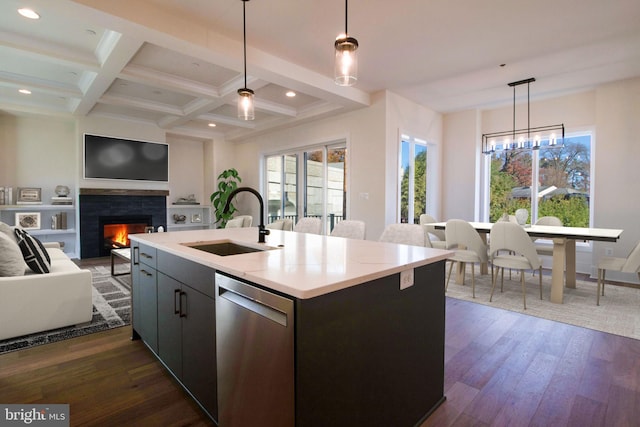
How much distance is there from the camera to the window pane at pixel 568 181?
5.20 meters

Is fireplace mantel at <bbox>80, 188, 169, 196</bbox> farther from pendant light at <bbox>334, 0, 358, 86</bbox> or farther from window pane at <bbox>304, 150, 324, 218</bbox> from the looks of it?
pendant light at <bbox>334, 0, 358, 86</bbox>

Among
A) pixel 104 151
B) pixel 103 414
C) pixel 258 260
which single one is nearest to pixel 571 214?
pixel 258 260

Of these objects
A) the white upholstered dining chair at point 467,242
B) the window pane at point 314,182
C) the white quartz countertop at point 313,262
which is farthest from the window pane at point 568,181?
the white quartz countertop at point 313,262

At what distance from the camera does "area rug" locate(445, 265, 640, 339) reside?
296 cm

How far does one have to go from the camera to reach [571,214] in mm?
5305

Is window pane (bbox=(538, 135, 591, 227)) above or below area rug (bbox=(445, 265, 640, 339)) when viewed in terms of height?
above

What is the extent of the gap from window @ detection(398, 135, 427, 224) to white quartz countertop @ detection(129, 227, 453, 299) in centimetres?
353

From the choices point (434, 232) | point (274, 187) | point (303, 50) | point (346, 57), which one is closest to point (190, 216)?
point (274, 187)

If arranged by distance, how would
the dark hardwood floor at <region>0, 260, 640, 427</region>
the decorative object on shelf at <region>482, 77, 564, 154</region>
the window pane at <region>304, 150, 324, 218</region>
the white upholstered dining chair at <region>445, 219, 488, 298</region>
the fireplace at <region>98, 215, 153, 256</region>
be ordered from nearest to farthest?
1. the dark hardwood floor at <region>0, 260, 640, 427</region>
2. the white upholstered dining chair at <region>445, 219, 488, 298</region>
3. the decorative object on shelf at <region>482, 77, 564, 154</region>
4. the fireplace at <region>98, 215, 153, 256</region>
5. the window pane at <region>304, 150, 324, 218</region>

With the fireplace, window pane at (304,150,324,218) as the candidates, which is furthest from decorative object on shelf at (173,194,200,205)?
window pane at (304,150,324,218)

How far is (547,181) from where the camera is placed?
554 cm

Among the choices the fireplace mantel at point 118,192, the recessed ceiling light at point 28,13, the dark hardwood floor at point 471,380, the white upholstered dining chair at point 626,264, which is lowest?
the dark hardwood floor at point 471,380

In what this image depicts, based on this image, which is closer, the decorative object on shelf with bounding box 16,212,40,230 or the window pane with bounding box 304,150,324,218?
the decorative object on shelf with bounding box 16,212,40,230

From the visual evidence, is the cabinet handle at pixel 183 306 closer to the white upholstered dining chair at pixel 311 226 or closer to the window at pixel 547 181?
the white upholstered dining chair at pixel 311 226
